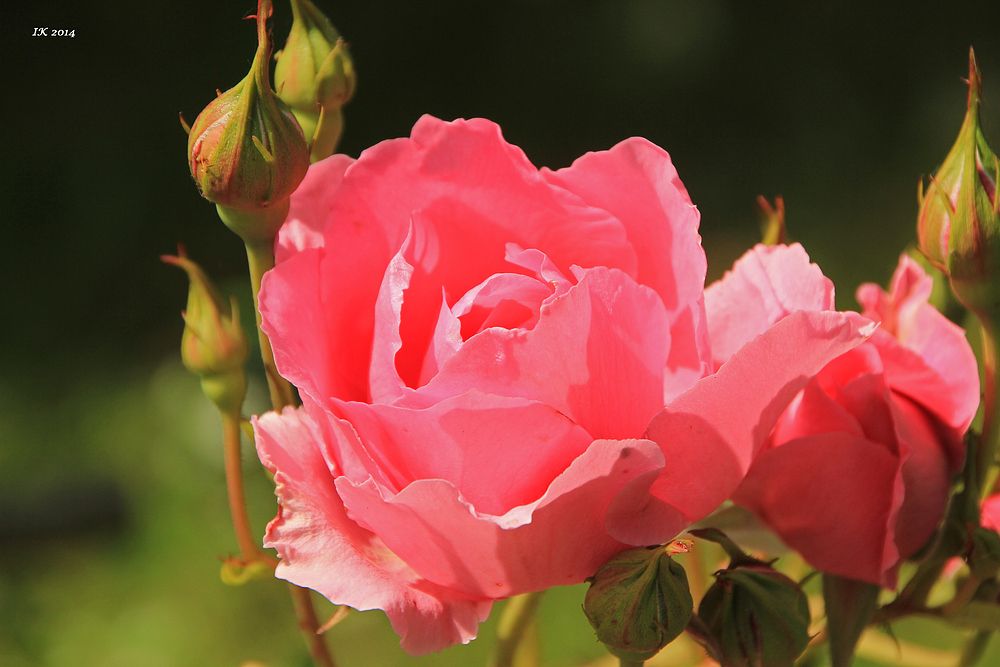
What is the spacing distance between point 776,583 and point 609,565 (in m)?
0.04

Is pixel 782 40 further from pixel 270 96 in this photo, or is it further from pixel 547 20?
pixel 270 96

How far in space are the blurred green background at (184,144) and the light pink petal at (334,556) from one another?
461 mm

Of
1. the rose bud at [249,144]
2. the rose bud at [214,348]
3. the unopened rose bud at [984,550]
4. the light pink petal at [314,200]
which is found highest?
the rose bud at [249,144]

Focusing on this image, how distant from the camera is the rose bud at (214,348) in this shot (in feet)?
0.81

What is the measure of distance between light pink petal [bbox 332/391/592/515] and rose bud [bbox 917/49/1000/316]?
99 mm

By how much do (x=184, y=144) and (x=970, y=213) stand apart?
1.08 m

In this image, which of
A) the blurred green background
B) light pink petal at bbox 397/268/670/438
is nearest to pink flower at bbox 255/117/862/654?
light pink petal at bbox 397/268/670/438

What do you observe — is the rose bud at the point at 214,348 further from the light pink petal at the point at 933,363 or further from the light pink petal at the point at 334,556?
the light pink petal at the point at 933,363

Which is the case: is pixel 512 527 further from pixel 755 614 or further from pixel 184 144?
pixel 184 144

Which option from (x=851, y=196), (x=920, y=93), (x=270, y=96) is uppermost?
(x=270, y=96)

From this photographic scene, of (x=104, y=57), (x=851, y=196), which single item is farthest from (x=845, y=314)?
(x=104, y=57)

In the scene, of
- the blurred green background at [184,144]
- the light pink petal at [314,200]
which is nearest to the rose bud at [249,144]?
the light pink petal at [314,200]

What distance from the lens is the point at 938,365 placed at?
0.23m

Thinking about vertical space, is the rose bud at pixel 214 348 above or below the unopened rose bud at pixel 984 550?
above
